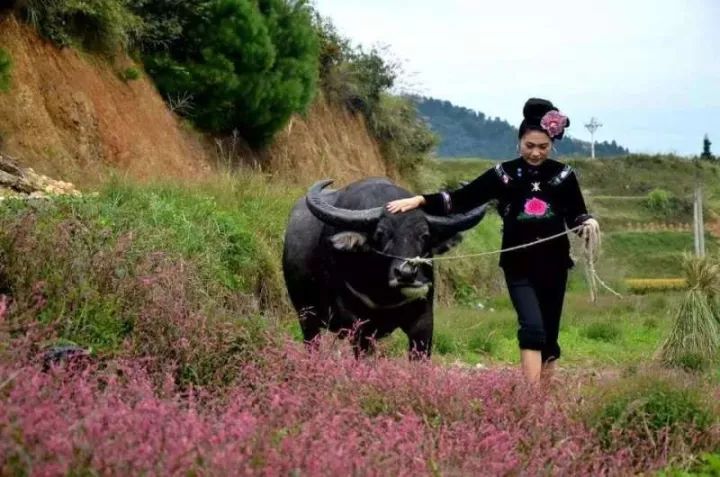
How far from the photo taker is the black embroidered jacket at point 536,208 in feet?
21.7

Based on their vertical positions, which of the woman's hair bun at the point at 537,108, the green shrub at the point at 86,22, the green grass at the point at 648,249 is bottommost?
the green grass at the point at 648,249

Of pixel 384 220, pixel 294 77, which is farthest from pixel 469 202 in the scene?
pixel 294 77

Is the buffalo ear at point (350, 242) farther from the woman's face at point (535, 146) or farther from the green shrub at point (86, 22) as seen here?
the green shrub at point (86, 22)

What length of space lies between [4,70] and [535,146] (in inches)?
316


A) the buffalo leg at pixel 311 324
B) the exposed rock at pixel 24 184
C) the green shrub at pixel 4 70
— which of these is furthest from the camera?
the green shrub at pixel 4 70

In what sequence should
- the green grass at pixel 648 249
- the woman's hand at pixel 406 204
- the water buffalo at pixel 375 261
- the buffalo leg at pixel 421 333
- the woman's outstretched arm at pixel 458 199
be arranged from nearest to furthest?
the woman's outstretched arm at pixel 458 199 < the woman's hand at pixel 406 204 < the water buffalo at pixel 375 261 < the buffalo leg at pixel 421 333 < the green grass at pixel 648 249

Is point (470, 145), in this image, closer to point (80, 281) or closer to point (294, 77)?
point (294, 77)

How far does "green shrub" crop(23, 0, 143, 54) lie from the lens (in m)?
14.1

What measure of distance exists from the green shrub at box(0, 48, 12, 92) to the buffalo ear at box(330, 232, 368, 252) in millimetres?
6589

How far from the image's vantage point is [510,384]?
17.8 feet

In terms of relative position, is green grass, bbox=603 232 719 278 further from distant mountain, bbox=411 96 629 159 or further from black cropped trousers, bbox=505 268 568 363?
distant mountain, bbox=411 96 629 159

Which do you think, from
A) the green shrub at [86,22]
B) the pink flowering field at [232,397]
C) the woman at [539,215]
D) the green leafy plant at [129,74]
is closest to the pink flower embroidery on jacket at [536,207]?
the woman at [539,215]

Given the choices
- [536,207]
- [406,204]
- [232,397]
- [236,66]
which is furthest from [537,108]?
[236,66]

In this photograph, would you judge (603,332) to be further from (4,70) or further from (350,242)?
(4,70)
